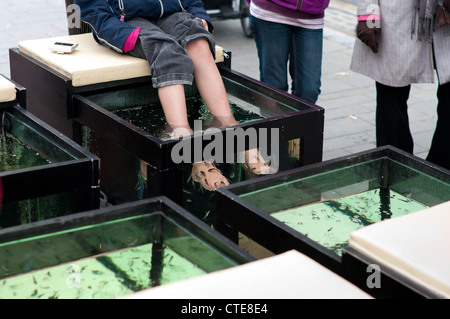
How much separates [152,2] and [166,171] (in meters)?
1.14

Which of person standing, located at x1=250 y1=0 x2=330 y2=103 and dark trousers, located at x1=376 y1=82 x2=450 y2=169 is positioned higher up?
person standing, located at x1=250 y1=0 x2=330 y2=103

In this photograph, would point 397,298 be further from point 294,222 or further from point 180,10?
point 180,10

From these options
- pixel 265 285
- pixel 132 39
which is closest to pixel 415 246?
pixel 265 285

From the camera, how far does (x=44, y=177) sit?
256 centimetres

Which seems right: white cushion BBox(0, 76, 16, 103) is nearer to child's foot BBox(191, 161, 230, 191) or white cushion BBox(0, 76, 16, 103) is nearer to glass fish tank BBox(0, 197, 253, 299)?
child's foot BBox(191, 161, 230, 191)

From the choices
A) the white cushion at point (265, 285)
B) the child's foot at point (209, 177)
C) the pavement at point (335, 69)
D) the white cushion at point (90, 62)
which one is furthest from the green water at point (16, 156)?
the pavement at point (335, 69)

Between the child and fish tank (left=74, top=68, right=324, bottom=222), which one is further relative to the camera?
the child

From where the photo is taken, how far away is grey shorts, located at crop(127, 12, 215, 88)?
339cm

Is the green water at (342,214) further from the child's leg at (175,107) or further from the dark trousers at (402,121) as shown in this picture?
the dark trousers at (402,121)

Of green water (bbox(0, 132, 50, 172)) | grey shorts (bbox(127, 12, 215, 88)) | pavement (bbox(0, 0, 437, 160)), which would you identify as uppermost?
grey shorts (bbox(127, 12, 215, 88))

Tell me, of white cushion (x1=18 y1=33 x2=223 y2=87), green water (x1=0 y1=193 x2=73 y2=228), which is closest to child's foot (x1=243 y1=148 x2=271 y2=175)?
white cushion (x1=18 y1=33 x2=223 y2=87)

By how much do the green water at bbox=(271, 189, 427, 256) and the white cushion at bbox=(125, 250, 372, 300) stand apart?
0.58 m

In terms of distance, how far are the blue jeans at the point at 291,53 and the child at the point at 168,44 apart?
1.20 feet
